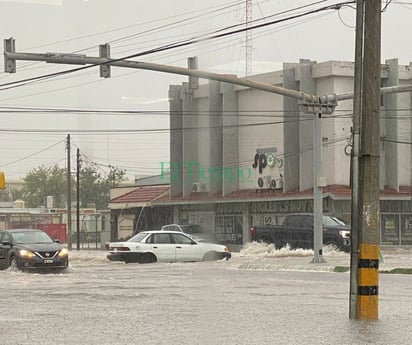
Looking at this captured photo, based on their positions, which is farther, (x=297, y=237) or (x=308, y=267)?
(x=297, y=237)

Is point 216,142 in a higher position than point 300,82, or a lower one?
lower

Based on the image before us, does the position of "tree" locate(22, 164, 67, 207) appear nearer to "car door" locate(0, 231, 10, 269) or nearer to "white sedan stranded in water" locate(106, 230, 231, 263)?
"white sedan stranded in water" locate(106, 230, 231, 263)

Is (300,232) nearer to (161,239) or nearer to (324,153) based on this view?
(161,239)

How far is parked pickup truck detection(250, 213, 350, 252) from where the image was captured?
115 feet

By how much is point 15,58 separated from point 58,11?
43.0ft

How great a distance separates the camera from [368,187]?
12516mm

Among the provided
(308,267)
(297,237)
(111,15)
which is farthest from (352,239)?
(297,237)

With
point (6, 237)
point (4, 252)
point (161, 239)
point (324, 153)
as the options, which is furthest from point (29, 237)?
point (324, 153)

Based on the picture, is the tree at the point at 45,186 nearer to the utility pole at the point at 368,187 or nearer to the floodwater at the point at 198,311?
the floodwater at the point at 198,311

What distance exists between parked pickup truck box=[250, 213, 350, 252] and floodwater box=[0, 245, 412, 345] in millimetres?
11949

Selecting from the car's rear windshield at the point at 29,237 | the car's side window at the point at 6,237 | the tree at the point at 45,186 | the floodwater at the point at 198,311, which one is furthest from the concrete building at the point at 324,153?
the tree at the point at 45,186

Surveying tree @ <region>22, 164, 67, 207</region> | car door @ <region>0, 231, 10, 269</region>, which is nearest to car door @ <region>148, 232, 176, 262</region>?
car door @ <region>0, 231, 10, 269</region>

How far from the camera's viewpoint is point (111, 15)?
7461mm

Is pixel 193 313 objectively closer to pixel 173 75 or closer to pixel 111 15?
pixel 173 75
